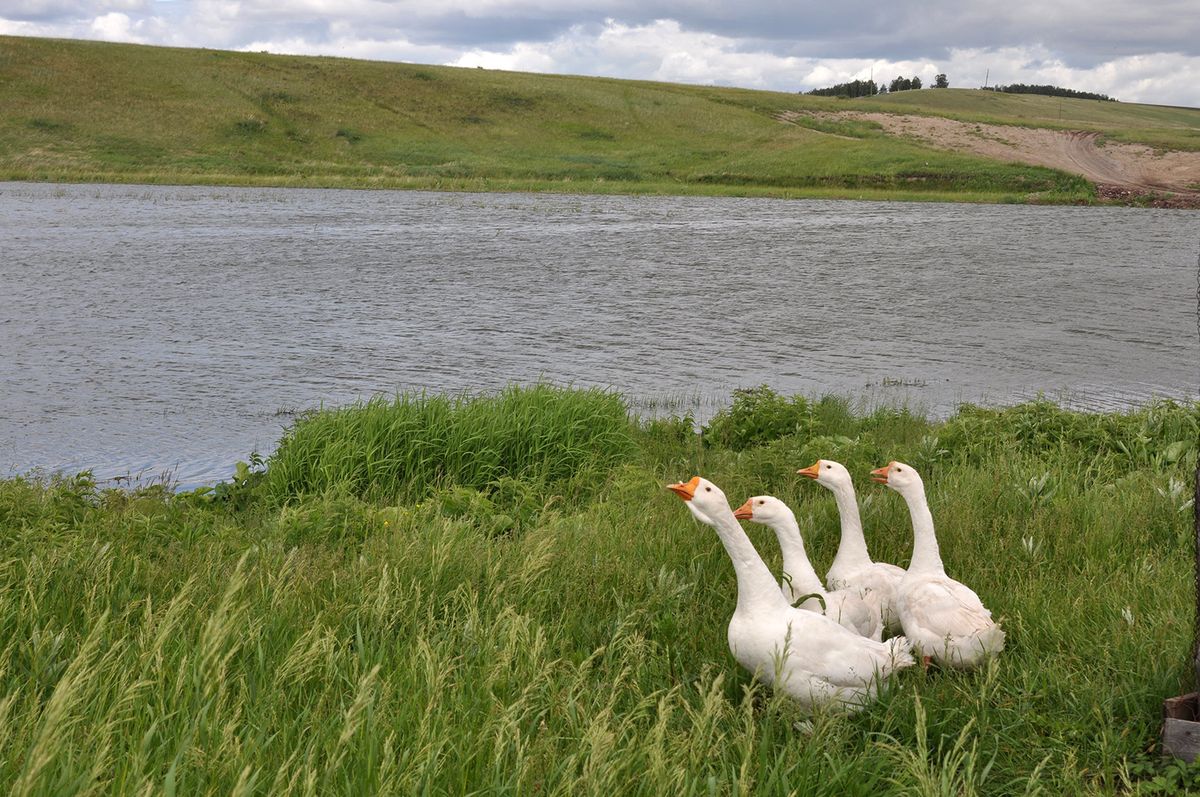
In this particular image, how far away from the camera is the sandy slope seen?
55413 millimetres

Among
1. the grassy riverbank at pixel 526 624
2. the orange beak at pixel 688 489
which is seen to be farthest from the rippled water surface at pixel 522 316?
the orange beak at pixel 688 489

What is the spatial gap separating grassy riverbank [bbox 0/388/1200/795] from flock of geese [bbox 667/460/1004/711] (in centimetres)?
14

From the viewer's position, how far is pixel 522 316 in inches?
778

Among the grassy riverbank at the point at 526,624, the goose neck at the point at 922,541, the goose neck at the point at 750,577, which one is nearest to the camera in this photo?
the grassy riverbank at the point at 526,624

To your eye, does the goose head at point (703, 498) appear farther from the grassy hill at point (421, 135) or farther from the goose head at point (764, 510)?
the grassy hill at point (421, 135)

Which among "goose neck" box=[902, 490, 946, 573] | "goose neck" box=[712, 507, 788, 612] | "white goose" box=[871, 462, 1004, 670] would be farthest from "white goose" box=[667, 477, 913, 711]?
"goose neck" box=[902, 490, 946, 573]

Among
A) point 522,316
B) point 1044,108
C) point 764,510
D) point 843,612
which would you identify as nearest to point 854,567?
point 843,612

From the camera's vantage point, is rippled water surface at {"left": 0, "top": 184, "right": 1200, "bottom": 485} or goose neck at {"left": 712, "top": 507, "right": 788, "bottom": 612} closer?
goose neck at {"left": 712, "top": 507, "right": 788, "bottom": 612}

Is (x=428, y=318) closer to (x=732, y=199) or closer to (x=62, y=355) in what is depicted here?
(x=62, y=355)

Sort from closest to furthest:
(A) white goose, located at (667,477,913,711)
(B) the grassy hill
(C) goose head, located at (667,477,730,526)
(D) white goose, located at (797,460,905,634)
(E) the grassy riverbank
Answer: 1. (E) the grassy riverbank
2. (A) white goose, located at (667,477,913,711)
3. (C) goose head, located at (667,477,730,526)
4. (D) white goose, located at (797,460,905,634)
5. (B) the grassy hill

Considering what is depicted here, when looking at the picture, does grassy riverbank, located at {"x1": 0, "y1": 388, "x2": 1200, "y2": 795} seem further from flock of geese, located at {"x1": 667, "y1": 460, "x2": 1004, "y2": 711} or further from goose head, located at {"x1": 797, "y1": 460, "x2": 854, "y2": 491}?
goose head, located at {"x1": 797, "y1": 460, "x2": 854, "y2": 491}

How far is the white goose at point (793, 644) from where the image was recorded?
4262mm

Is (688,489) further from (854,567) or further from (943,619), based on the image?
(854,567)

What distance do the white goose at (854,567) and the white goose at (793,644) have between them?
81 centimetres
